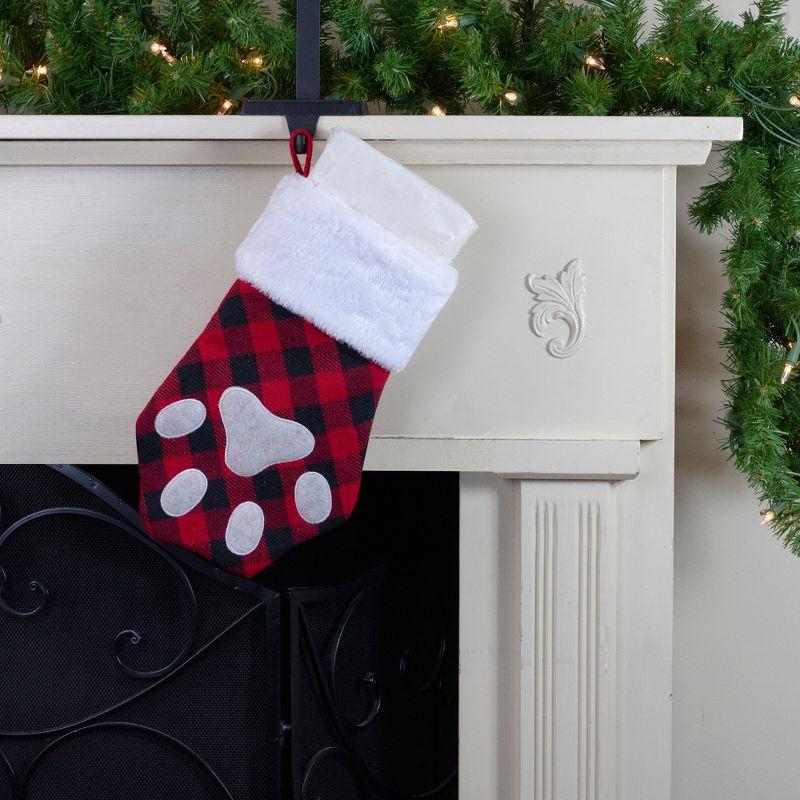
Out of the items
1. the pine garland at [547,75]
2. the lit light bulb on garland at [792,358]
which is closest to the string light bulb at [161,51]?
the pine garland at [547,75]

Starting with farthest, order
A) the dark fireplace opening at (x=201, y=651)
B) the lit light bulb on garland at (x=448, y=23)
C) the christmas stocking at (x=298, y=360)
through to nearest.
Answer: the dark fireplace opening at (x=201, y=651) < the lit light bulb on garland at (x=448, y=23) < the christmas stocking at (x=298, y=360)

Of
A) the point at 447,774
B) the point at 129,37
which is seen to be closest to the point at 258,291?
the point at 129,37

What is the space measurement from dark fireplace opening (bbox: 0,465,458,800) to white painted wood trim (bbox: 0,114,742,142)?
1.34 feet

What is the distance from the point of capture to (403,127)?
2.66 ft

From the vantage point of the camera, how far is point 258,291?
2.57ft

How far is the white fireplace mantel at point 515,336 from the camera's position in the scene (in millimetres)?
828

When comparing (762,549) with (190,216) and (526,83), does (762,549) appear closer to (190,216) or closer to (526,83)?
(526,83)

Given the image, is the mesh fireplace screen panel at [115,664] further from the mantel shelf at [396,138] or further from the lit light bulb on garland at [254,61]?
the lit light bulb on garland at [254,61]

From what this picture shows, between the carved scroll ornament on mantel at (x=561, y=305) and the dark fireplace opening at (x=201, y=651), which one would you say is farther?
the dark fireplace opening at (x=201, y=651)

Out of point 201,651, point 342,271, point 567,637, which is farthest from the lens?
point 201,651

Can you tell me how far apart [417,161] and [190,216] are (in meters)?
0.24

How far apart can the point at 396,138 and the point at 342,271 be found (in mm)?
152

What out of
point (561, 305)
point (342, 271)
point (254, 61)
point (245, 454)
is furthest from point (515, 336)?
point (254, 61)

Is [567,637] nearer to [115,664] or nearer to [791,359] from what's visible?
[791,359]
